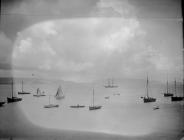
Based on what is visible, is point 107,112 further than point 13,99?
Yes

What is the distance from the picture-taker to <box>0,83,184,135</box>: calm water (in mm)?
2814

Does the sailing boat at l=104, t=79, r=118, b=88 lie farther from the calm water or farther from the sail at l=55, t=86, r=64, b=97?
the sail at l=55, t=86, r=64, b=97

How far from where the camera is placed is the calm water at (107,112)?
2814 millimetres

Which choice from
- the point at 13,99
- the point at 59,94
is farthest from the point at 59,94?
the point at 13,99

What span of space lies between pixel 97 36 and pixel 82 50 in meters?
0.26

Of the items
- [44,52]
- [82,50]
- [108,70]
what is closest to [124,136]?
[108,70]

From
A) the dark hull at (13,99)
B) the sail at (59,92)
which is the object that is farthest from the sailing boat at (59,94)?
the dark hull at (13,99)

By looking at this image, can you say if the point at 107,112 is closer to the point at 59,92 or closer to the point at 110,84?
the point at 110,84

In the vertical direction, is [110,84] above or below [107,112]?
above

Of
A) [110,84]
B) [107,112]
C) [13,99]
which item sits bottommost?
[107,112]

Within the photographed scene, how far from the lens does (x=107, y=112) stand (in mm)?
2871

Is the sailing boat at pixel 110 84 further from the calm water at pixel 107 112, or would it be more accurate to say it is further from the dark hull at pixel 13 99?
the dark hull at pixel 13 99

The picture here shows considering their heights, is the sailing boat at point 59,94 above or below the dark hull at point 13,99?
above

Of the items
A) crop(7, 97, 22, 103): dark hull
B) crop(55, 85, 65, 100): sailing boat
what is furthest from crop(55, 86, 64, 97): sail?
crop(7, 97, 22, 103): dark hull
